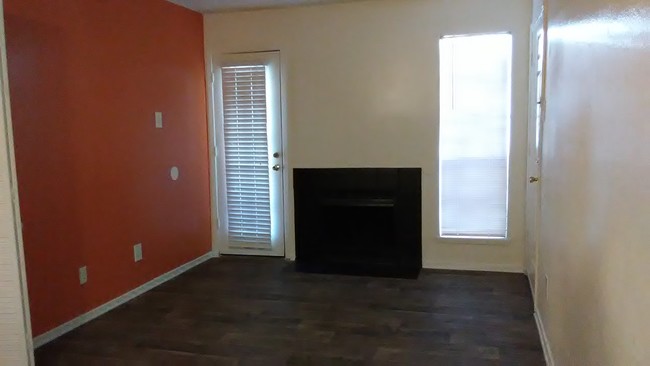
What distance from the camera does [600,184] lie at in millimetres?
1613

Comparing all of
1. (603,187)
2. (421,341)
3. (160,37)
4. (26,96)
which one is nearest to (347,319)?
(421,341)

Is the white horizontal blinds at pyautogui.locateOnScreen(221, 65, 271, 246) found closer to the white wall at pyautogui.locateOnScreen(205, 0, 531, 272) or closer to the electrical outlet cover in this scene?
the white wall at pyautogui.locateOnScreen(205, 0, 531, 272)

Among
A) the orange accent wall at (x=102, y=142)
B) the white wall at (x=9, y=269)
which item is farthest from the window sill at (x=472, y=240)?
the white wall at (x=9, y=269)

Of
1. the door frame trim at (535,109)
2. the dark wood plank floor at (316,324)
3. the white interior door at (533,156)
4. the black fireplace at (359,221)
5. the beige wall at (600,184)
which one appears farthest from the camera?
the black fireplace at (359,221)

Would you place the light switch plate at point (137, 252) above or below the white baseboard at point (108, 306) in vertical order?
above

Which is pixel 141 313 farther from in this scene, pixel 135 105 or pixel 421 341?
pixel 421 341

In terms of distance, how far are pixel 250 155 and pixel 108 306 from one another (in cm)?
196

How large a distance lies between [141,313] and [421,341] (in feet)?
6.50

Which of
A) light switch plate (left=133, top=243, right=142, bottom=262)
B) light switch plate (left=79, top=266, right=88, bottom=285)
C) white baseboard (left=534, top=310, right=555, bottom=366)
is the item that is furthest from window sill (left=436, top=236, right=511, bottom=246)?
light switch plate (left=79, top=266, right=88, bottom=285)

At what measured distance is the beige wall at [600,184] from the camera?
1213mm

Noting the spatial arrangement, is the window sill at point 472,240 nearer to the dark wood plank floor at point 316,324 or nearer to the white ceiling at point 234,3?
the dark wood plank floor at point 316,324

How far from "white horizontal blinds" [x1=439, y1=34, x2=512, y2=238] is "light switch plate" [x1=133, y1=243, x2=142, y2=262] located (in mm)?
2615

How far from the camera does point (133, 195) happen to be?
161 inches

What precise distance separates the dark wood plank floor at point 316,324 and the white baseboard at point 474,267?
4.3 inches
